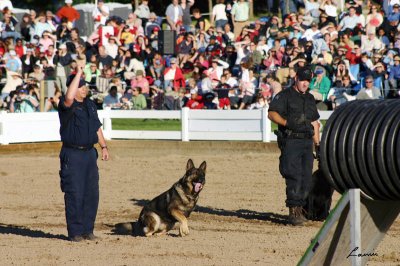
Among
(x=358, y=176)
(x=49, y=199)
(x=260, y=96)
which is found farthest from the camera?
(x=260, y=96)

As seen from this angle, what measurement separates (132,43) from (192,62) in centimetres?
207

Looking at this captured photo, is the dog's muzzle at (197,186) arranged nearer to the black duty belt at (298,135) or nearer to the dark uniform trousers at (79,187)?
the dark uniform trousers at (79,187)

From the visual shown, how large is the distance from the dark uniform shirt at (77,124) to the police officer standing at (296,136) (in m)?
2.44

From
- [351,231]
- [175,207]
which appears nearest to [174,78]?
[175,207]

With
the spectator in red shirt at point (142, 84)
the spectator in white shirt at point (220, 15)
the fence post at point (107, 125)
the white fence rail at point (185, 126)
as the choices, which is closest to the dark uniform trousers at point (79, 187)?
the white fence rail at point (185, 126)

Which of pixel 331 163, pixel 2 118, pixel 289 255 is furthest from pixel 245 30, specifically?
pixel 331 163

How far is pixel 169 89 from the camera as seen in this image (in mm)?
26188

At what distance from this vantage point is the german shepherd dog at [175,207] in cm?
1138

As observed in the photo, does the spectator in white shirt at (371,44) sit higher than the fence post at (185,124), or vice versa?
the spectator in white shirt at (371,44)

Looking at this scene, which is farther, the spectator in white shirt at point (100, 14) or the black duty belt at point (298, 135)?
the spectator in white shirt at point (100, 14)

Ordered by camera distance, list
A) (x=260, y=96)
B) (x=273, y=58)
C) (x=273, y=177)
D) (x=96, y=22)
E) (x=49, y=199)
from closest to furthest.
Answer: (x=49, y=199) < (x=273, y=177) < (x=260, y=96) < (x=273, y=58) < (x=96, y=22)

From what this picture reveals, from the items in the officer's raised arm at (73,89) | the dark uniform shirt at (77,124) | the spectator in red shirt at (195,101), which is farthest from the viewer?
the spectator in red shirt at (195,101)

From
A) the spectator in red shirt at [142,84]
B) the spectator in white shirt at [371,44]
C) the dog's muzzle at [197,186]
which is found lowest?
A: the dog's muzzle at [197,186]

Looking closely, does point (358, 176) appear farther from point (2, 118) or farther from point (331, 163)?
point (2, 118)
